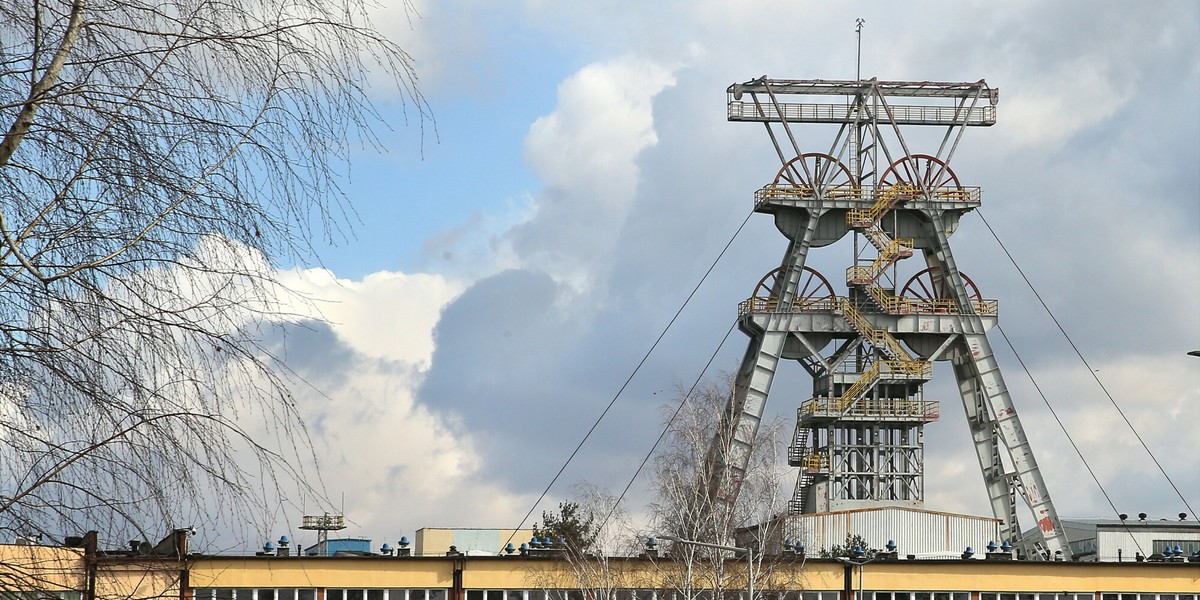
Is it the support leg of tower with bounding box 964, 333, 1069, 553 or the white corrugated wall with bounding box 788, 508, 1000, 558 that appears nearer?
the white corrugated wall with bounding box 788, 508, 1000, 558

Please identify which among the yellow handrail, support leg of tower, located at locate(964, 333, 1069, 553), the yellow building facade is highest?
the yellow handrail

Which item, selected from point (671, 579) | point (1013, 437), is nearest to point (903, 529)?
point (1013, 437)

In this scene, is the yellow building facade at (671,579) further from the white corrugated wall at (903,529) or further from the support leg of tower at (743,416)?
the white corrugated wall at (903,529)

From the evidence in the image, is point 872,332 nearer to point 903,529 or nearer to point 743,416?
point 743,416

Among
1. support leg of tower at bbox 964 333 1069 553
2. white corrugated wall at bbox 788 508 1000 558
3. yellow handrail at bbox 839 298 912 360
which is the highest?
yellow handrail at bbox 839 298 912 360

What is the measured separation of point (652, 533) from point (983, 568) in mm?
10961

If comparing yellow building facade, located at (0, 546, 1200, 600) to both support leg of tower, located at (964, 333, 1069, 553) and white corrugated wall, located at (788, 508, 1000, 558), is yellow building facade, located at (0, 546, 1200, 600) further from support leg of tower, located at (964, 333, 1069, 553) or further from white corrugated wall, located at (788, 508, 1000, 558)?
support leg of tower, located at (964, 333, 1069, 553)

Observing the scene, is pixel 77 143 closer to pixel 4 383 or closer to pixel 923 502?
pixel 4 383

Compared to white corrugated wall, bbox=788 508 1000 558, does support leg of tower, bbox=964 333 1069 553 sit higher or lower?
higher

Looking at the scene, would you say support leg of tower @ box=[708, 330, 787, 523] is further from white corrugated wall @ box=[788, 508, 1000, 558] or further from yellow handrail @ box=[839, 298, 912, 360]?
white corrugated wall @ box=[788, 508, 1000, 558]

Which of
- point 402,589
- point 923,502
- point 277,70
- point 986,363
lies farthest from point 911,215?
point 277,70

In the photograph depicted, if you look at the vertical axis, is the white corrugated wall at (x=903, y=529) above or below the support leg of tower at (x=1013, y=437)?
below

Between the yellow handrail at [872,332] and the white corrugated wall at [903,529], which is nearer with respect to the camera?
the white corrugated wall at [903,529]

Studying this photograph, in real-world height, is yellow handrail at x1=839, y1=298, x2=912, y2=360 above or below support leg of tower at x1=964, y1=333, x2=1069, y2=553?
above
